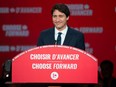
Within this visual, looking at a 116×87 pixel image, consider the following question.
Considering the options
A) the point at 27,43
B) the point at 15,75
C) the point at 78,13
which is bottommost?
the point at 15,75

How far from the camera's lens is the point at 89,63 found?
3.36m

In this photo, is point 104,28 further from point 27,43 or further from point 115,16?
point 27,43

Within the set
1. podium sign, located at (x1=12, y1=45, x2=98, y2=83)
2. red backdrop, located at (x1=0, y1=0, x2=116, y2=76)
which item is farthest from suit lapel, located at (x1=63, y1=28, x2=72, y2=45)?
red backdrop, located at (x1=0, y1=0, x2=116, y2=76)

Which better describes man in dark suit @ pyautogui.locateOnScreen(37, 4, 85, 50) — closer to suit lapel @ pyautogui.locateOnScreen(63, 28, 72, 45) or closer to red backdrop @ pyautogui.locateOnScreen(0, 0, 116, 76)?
suit lapel @ pyautogui.locateOnScreen(63, 28, 72, 45)

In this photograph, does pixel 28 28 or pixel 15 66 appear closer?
pixel 15 66

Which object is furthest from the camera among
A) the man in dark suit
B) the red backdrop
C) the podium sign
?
the red backdrop

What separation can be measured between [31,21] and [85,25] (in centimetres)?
88

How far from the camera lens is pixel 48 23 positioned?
7355 millimetres

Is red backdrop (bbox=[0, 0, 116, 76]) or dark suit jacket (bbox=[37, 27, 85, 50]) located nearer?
dark suit jacket (bbox=[37, 27, 85, 50])

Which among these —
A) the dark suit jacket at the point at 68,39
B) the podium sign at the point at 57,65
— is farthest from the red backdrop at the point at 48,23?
the podium sign at the point at 57,65

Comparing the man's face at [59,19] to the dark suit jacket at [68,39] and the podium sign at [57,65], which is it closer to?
the dark suit jacket at [68,39]

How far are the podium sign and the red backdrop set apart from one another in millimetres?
3933

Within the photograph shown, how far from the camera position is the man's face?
3.71 m

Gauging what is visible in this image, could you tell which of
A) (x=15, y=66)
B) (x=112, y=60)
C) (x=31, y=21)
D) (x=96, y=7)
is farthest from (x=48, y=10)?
(x=15, y=66)
